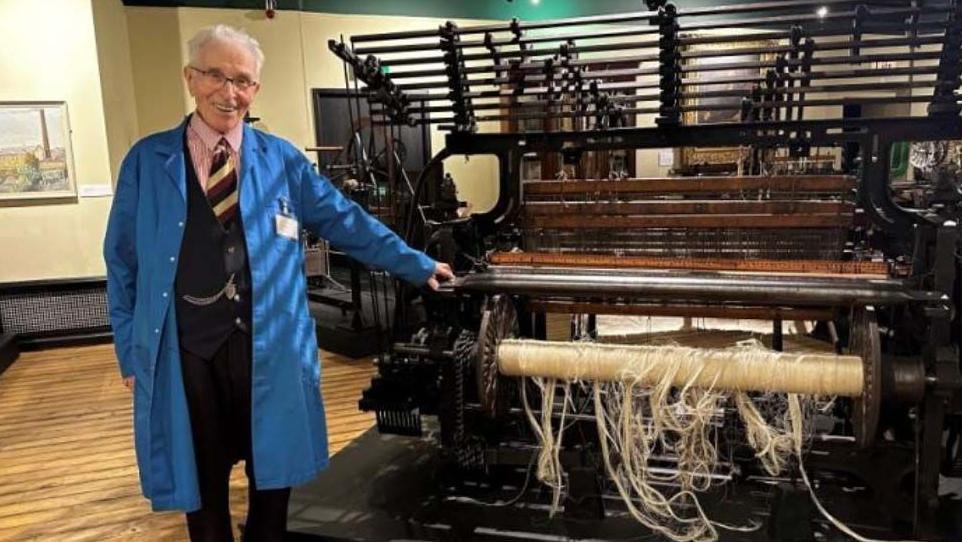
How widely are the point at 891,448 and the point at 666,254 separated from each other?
3.47 feet

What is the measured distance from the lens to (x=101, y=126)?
232 inches

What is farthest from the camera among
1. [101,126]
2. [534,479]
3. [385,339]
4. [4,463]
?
[101,126]

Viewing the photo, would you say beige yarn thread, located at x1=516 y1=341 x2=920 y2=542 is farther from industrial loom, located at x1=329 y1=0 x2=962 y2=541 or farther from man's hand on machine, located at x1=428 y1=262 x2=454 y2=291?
man's hand on machine, located at x1=428 y1=262 x2=454 y2=291

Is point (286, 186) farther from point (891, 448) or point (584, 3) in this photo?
point (584, 3)

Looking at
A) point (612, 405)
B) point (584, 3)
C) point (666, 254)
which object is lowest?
point (612, 405)

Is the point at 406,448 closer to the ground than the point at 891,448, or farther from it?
closer to the ground

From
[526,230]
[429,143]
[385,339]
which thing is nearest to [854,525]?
[526,230]

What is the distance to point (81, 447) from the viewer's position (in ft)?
12.1

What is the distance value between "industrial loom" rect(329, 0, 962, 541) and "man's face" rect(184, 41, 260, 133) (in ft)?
3.06

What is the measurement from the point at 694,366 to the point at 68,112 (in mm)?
5647

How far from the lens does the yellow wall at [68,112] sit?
18.1ft

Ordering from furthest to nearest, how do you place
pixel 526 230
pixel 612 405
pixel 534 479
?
pixel 526 230
pixel 534 479
pixel 612 405

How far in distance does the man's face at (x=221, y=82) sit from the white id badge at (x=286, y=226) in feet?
0.88

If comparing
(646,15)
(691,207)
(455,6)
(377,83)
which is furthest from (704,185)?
(455,6)
